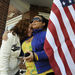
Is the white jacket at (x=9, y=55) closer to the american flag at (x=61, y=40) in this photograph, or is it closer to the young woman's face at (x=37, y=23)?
the young woman's face at (x=37, y=23)

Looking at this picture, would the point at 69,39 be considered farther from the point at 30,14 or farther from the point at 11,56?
the point at 30,14

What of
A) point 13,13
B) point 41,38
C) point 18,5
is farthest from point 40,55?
point 13,13

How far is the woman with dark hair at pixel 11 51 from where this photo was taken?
2.19m

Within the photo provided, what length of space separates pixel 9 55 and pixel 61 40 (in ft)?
2.60

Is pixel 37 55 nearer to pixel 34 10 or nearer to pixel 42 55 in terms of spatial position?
pixel 42 55

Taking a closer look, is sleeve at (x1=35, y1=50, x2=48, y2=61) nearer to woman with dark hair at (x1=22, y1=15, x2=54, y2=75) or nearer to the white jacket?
woman with dark hair at (x1=22, y1=15, x2=54, y2=75)

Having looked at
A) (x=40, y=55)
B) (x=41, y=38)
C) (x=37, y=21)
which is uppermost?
(x=37, y=21)

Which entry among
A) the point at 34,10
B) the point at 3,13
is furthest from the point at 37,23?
the point at 34,10

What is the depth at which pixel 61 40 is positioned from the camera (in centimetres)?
190

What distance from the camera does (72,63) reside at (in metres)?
1.83

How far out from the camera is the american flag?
1.84m

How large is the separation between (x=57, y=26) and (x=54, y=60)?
1.36ft

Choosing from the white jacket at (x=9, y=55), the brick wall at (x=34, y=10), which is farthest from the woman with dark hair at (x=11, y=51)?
the brick wall at (x=34, y=10)

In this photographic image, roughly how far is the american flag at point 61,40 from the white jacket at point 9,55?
57 cm
